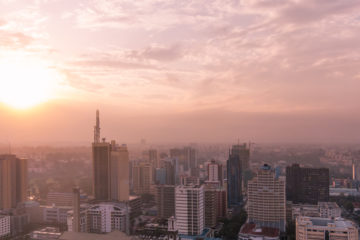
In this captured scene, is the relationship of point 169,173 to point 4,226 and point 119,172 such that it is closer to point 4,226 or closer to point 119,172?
point 119,172

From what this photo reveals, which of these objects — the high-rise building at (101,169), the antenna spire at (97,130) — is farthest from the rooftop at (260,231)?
the antenna spire at (97,130)

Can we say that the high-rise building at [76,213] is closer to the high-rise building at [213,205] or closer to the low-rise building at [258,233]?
the high-rise building at [213,205]

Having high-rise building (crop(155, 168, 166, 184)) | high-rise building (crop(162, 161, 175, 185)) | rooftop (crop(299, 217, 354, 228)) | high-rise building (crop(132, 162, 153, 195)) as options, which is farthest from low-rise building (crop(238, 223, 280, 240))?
high-rise building (crop(155, 168, 166, 184))

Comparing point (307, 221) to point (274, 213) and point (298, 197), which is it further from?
point (298, 197)

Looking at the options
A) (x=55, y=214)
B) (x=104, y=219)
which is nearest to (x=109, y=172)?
(x=55, y=214)

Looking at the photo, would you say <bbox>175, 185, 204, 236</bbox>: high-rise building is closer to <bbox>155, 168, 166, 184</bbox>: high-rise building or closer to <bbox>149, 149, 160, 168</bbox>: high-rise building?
<bbox>155, 168, 166, 184</bbox>: high-rise building

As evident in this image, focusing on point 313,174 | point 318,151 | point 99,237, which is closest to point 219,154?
point 318,151
